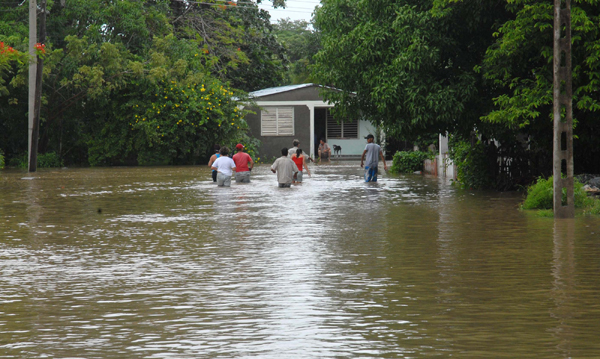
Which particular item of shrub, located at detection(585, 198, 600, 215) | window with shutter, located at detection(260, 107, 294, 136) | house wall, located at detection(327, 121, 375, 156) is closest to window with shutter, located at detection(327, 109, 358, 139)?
house wall, located at detection(327, 121, 375, 156)

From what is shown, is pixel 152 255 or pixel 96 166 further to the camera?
pixel 96 166

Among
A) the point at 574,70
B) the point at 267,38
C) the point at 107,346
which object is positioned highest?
the point at 267,38

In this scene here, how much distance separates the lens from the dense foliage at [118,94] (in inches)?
1647

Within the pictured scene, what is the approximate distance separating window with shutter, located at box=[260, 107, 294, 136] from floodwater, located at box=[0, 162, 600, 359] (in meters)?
33.6

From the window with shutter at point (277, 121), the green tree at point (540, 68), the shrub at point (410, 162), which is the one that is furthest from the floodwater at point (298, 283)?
the window with shutter at point (277, 121)

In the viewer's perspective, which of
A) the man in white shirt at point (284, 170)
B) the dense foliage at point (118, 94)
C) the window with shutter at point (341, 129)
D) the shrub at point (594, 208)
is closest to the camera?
the shrub at point (594, 208)

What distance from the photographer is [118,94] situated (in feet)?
146

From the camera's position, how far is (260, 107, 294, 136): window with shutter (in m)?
50.8

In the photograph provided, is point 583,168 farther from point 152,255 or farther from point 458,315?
point 458,315

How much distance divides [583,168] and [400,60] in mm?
5537

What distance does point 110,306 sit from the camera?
752 cm

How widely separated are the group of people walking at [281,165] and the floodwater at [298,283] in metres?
7.21

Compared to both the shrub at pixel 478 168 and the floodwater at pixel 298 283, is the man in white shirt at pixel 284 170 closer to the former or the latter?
the shrub at pixel 478 168

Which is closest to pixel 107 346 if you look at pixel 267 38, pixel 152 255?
pixel 152 255
